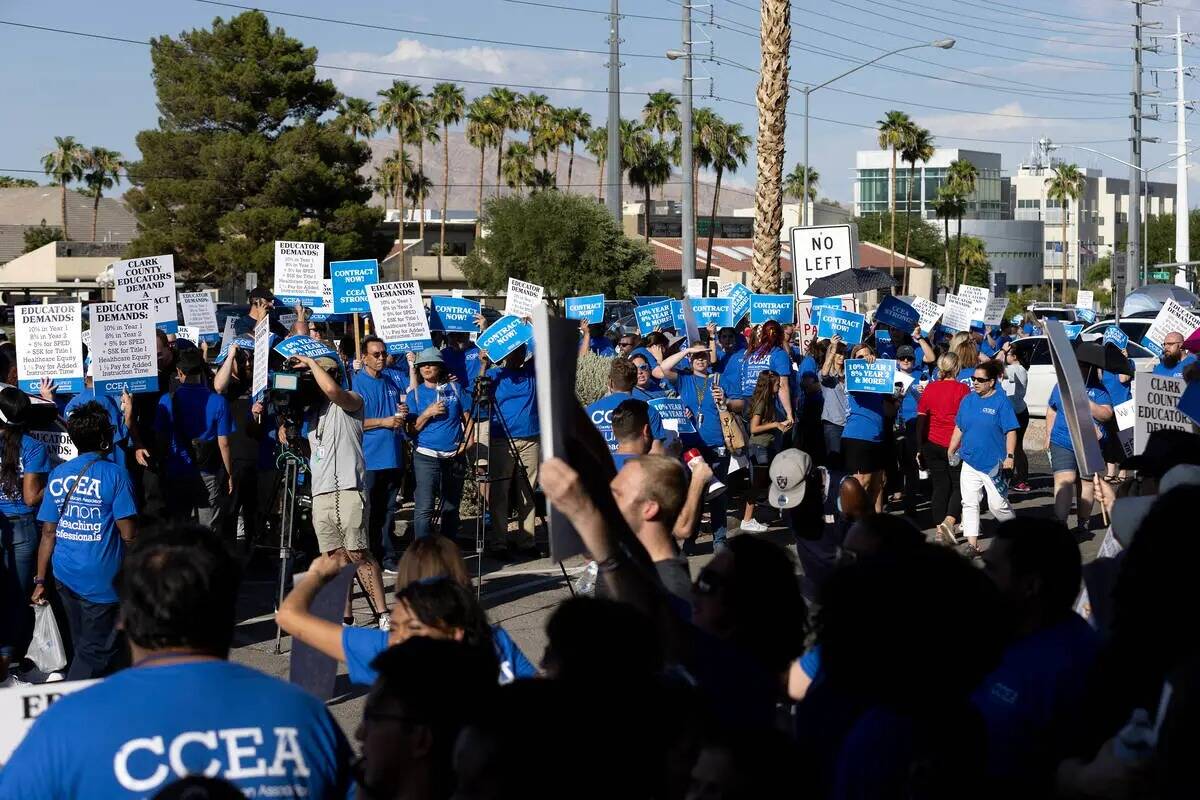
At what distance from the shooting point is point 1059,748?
319 centimetres

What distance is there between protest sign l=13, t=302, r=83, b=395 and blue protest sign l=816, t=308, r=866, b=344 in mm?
8726

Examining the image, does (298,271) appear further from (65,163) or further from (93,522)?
(65,163)

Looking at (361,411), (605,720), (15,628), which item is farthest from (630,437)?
(605,720)

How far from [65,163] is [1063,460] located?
83078 millimetres

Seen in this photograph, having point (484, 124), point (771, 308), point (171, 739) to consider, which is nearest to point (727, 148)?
point (484, 124)

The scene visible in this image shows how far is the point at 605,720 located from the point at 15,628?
532 cm

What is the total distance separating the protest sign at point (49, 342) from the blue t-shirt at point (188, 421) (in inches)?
26.8

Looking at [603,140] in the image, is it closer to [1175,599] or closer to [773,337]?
[773,337]

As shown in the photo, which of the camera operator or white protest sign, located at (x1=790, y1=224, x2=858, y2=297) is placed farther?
white protest sign, located at (x1=790, y1=224, x2=858, y2=297)

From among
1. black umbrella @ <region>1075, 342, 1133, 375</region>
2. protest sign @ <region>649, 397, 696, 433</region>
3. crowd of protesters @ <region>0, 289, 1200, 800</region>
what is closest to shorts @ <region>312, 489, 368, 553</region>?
protest sign @ <region>649, 397, 696, 433</region>

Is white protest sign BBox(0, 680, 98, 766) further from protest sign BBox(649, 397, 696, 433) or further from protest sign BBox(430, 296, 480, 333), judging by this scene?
protest sign BBox(430, 296, 480, 333)

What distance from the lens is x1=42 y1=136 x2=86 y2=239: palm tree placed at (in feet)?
281

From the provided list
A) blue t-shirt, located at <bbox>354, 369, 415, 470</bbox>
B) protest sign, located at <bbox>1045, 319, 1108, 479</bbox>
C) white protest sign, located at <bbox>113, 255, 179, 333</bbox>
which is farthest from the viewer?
white protest sign, located at <bbox>113, 255, 179, 333</bbox>

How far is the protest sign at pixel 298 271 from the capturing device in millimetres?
14430
